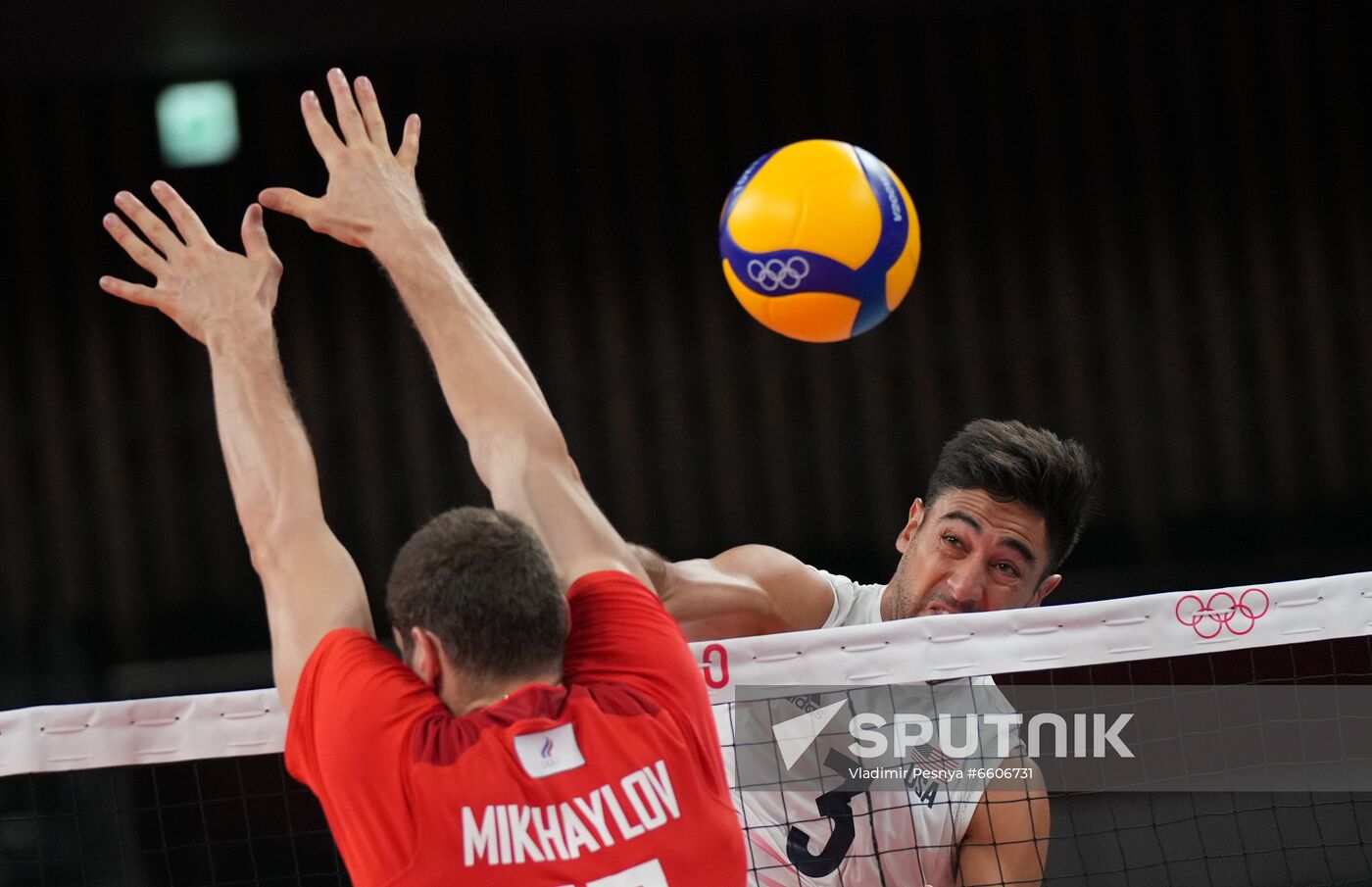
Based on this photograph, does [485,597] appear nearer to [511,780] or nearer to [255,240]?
[511,780]

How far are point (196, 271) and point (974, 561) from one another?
2499 mm

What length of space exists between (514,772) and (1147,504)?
26.2 ft

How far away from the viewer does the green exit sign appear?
9.99m

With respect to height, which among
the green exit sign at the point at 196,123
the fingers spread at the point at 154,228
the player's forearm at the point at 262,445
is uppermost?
the green exit sign at the point at 196,123

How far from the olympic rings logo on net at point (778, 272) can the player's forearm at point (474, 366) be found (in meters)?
Answer: 1.42

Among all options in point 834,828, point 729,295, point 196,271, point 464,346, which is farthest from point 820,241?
point 729,295

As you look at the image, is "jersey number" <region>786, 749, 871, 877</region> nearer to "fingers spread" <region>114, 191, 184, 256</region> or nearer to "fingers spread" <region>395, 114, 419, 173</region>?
"fingers spread" <region>395, 114, 419, 173</region>

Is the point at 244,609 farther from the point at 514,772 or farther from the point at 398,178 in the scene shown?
the point at 514,772

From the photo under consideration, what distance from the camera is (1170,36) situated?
10234mm

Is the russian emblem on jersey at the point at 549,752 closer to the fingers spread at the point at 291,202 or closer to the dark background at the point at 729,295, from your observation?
the fingers spread at the point at 291,202

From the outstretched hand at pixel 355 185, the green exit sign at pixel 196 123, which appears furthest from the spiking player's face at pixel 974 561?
the green exit sign at pixel 196 123

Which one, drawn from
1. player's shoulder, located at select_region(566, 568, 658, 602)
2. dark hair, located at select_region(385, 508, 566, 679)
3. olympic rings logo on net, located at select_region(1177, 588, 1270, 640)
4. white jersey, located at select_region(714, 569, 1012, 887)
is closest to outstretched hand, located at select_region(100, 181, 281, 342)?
dark hair, located at select_region(385, 508, 566, 679)

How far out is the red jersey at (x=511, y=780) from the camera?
2465 mm

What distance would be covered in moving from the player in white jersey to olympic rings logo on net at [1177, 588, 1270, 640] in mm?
645
